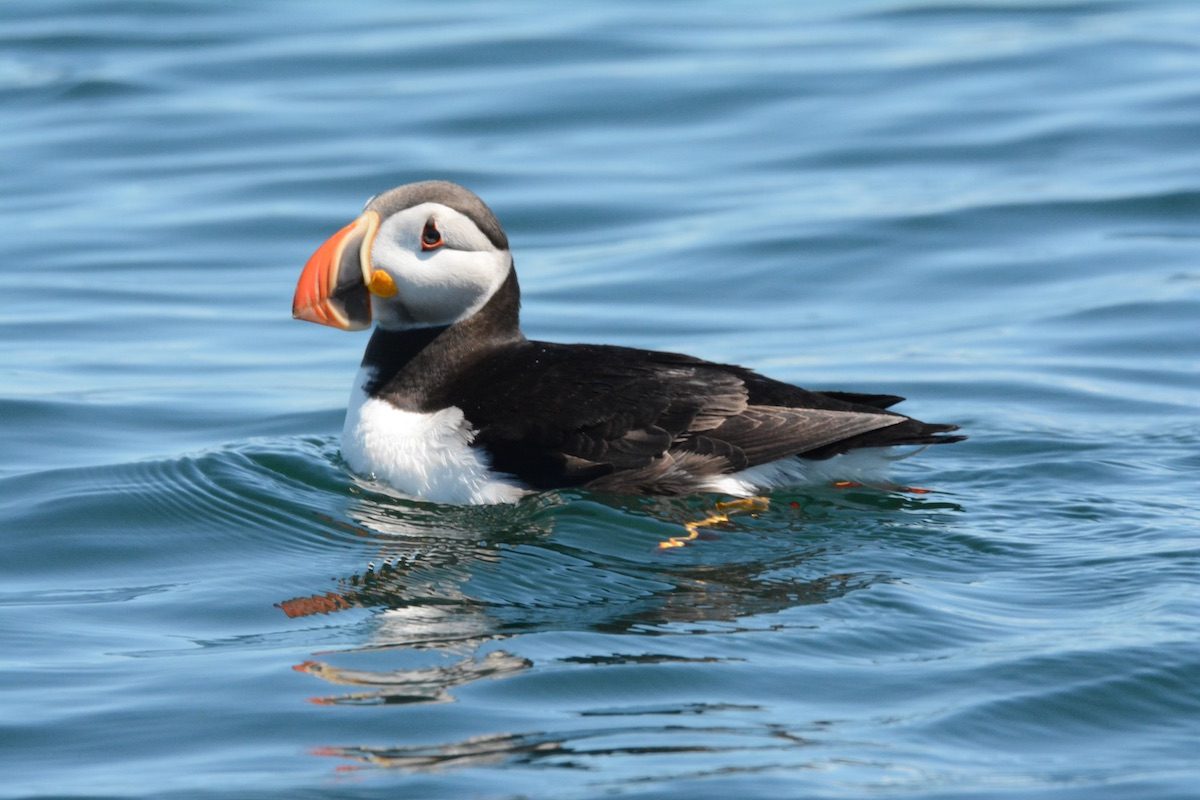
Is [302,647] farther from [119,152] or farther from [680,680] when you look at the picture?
[119,152]

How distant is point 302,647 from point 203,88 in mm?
11185

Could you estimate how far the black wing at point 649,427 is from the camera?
6324 mm

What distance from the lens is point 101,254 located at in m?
11.9

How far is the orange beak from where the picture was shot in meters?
6.83

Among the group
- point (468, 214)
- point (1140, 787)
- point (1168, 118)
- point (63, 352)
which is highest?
point (1168, 118)

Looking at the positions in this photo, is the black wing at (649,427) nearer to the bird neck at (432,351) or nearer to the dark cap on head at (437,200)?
the bird neck at (432,351)

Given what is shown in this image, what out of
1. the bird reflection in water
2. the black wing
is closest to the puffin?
the black wing

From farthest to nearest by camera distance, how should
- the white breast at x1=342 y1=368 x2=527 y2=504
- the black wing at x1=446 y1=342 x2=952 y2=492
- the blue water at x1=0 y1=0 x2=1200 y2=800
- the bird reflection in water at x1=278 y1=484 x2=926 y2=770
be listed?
the white breast at x1=342 y1=368 x2=527 y2=504, the black wing at x1=446 y1=342 x2=952 y2=492, the bird reflection in water at x1=278 y1=484 x2=926 y2=770, the blue water at x1=0 y1=0 x2=1200 y2=800

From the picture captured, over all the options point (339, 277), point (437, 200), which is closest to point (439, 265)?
point (437, 200)

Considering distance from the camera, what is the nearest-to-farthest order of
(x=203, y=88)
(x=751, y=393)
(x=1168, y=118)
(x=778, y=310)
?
(x=751, y=393), (x=778, y=310), (x=1168, y=118), (x=203, y=88)

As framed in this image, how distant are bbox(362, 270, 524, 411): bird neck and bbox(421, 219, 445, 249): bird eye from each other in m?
0.32

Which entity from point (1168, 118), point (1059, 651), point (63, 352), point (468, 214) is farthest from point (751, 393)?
point (1168, 118)

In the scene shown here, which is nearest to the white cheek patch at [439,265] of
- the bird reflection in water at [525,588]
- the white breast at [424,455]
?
the white breast at [424,455]

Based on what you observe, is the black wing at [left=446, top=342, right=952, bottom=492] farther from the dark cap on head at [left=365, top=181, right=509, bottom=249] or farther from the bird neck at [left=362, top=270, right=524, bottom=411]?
the dark cap on head at [left=365, top=181, right=509, bottom=249]
